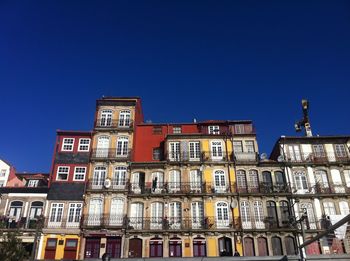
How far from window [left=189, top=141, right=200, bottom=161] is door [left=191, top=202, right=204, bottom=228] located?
5.49 m

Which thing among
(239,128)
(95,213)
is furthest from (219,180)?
(95,213)

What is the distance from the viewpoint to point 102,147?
1603 inches

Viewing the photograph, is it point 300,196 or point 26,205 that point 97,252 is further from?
point 300,196

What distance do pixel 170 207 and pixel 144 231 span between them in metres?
3.83

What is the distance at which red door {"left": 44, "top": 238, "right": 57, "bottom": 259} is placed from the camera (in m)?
34.8

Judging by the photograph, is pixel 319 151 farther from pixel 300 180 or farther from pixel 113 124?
pixel 113 124

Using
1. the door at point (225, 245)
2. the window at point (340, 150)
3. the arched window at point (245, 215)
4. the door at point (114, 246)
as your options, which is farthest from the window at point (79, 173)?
the window at point (340, 150)

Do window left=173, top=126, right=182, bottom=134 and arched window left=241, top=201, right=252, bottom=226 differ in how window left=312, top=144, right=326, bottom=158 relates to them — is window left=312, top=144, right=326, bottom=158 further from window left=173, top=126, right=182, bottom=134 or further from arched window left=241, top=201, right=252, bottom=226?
window left=173, top=126, right=182, bottom=134

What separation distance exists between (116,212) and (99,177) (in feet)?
14.9

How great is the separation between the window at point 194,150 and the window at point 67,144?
555 inches

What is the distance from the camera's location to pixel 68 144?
41.0 metres

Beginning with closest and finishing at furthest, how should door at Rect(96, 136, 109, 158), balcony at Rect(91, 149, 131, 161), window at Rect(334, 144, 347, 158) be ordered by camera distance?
balcony at Rect(91, 149, 131, 161) < door at Rect(96, 136, 109, 158) < window at Rect(334, 144, 347, 158)

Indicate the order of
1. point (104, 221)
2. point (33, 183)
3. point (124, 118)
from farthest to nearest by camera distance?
point (124, 118) → point (33, 183) → point (104, 221)

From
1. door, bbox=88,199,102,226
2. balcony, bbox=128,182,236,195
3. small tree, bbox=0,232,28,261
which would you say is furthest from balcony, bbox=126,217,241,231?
small tree, bbox=0,232,28,261
